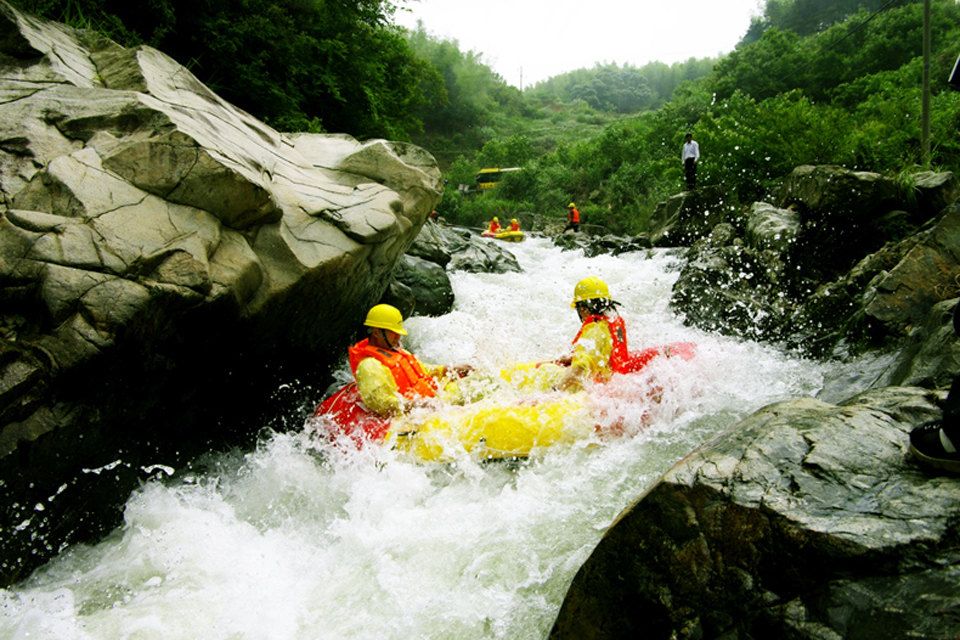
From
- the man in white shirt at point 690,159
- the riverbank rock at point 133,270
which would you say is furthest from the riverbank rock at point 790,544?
the man in white shirt at point 690,159

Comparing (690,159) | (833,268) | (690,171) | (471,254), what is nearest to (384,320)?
(833,268)

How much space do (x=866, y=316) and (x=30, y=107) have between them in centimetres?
710

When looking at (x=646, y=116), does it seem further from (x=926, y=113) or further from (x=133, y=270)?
(x=133, y=270)

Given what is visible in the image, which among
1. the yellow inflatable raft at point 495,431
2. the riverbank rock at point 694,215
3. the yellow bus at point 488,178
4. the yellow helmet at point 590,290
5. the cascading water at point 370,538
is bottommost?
the cascading water at point 370,538

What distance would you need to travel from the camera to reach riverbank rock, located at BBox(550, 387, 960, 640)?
157cm

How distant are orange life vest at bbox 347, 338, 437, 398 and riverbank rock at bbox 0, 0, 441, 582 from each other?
28.2 inches

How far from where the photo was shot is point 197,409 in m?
4.27

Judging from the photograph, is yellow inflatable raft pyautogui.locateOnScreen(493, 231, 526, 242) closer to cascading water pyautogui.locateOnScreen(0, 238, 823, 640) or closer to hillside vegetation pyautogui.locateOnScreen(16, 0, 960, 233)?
hillside vegetation pyautogui.locateOnScreen(16, 0, 960, 233)

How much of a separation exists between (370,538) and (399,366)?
1631mm

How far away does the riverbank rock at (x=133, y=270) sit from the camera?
3.06m

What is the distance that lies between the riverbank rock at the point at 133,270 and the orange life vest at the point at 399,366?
2.35ft

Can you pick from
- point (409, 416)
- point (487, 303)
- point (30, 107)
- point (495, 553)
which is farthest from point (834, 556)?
point (487, 303)

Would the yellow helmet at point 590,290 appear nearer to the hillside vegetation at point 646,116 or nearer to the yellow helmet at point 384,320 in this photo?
the yellow helmet at point 384,320

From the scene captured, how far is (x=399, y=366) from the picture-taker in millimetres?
4645
